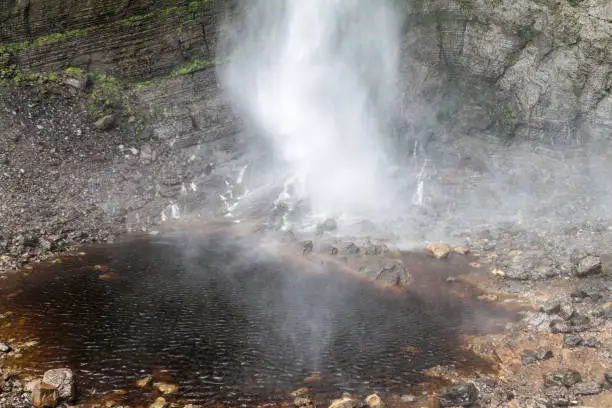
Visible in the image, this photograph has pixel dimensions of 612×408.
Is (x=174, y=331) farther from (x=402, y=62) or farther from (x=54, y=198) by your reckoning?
(x=402, y=62)

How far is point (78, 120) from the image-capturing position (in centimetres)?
2516

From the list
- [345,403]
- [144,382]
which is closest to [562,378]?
[345,403]

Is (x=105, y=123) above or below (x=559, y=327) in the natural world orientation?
above

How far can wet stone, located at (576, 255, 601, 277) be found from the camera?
50.3 ft

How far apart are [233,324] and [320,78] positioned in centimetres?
2007

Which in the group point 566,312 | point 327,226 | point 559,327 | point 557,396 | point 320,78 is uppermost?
point 320,78

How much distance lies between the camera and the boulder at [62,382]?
9445 mm

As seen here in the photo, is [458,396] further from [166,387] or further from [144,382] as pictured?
[144,382]

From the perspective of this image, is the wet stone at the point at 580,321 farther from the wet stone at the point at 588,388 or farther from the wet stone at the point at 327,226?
the wet stone at the point at 327,226

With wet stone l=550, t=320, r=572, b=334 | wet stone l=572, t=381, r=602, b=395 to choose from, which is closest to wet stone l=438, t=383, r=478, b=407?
wet stone l=572, t=381, r=602, b=395

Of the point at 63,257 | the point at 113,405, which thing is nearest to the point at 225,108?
the point at 63,257

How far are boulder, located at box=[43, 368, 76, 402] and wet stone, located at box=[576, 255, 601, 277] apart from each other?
1504 centimetres

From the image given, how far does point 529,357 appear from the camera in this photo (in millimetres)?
11461

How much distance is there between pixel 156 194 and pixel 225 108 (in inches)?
282
